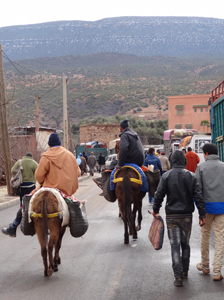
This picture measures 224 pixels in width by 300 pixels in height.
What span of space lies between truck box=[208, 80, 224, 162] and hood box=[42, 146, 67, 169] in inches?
220

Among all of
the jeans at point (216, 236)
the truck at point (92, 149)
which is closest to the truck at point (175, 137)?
the truck at point (92, 149)

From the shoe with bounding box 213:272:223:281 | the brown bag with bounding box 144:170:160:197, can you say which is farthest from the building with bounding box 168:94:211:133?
the shoe with bounding box 213:272:223:281

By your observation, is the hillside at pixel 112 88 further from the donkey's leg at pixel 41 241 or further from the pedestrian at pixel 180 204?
the pedestrian at pixel 180 204

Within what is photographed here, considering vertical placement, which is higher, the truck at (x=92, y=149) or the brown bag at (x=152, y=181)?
the brown bag at (x=152, y=181)

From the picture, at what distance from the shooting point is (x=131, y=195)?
925 centimetres

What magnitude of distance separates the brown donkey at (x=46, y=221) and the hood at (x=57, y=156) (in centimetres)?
56

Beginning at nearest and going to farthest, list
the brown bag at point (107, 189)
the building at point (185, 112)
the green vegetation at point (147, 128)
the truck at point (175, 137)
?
the brown bag at point (107, 189) < the truck at point (175, 137) < the building at point (185, 112) < the green vegetation at point (147, 128)

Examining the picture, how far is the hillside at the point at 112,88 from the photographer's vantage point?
91.8 m

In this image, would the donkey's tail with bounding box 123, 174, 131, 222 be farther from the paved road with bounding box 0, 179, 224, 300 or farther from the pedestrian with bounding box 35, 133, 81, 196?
the pedestrian with bounding box 35, 133, 81, 196

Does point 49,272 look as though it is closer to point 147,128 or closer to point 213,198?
point 213,198

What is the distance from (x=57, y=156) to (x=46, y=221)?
3.45 feet

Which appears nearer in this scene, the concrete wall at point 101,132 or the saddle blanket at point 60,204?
the saddle blanket at point 60,204

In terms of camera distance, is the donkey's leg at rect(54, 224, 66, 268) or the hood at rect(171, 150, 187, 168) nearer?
the hood at rect(171, 150, 187, 168)

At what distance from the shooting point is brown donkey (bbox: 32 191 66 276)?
6.72 meters
